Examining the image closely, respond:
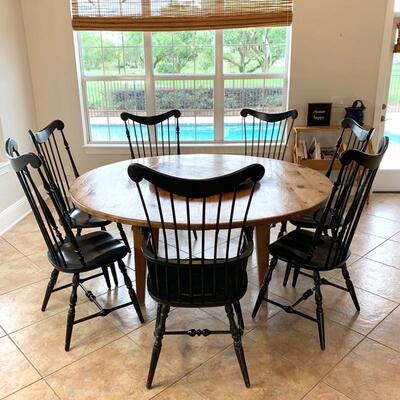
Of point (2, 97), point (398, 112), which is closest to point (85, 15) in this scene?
point (2, 97)

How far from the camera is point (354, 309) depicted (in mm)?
2334

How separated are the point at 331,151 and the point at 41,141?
9.43 ft

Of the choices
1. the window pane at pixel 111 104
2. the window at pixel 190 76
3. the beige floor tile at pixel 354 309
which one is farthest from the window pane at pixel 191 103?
the beige floor tile at pixel 354 309

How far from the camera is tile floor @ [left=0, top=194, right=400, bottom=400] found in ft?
5.79

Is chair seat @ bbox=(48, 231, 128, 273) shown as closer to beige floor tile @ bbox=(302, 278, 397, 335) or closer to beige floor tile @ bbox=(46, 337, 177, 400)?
beige floor tile @ bbox=(46, 337, 177, 400)

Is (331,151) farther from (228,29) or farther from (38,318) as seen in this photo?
(38,318)

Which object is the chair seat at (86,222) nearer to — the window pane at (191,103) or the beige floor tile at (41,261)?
the beige floor tile at (41,261)

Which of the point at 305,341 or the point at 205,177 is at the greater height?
the point at 205,177

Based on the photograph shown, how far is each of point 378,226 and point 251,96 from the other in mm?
1861

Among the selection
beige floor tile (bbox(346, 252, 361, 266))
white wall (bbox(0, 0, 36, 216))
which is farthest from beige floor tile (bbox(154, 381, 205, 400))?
white wall (bbox(0, 0, 36, 216))

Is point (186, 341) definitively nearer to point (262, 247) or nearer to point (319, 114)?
point (262, 247)

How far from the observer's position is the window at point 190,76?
417cm

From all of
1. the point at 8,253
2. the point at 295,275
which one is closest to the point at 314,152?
the point at 295,275

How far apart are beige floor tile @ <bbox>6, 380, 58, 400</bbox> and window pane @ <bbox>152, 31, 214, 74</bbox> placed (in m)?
3.32
